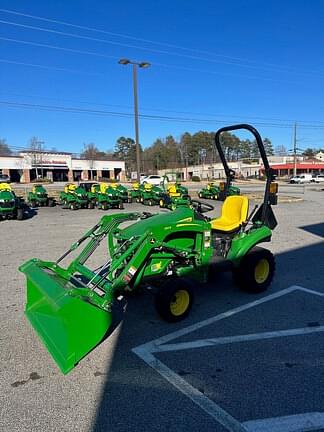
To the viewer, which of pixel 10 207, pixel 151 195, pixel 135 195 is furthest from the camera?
pixel 135 195

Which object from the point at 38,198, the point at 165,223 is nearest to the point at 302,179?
the point at 38,198

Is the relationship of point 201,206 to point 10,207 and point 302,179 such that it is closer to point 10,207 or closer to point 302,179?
point 10,207

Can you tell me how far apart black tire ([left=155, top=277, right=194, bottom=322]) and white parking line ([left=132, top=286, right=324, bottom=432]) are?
0.62ft

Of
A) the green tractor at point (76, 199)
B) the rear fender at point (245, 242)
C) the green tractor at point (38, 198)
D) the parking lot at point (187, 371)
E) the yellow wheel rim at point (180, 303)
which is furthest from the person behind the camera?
the green tractor at point (38, 198)

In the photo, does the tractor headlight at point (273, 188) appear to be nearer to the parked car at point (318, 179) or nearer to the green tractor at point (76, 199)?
the green tractor at point (76, 199)

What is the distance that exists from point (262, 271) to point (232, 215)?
2.96 feet

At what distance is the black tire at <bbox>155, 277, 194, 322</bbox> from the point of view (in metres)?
3.50

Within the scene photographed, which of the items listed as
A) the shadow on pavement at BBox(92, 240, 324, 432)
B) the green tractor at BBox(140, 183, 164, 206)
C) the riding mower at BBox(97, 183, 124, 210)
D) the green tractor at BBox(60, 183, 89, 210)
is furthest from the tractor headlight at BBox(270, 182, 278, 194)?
the green tractor at BBox(140, 183, 164, 206)

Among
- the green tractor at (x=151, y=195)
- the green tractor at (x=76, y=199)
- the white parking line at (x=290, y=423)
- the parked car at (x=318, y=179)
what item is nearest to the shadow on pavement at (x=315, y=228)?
the white parking line at (x=290, y=423)

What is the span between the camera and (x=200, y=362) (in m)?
2.95

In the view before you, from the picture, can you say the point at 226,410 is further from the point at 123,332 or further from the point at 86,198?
the point at 86,198

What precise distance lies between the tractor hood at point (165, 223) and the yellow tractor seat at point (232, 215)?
1.88 ft

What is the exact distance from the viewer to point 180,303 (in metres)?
3.69

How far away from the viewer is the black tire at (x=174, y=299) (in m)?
3.50
